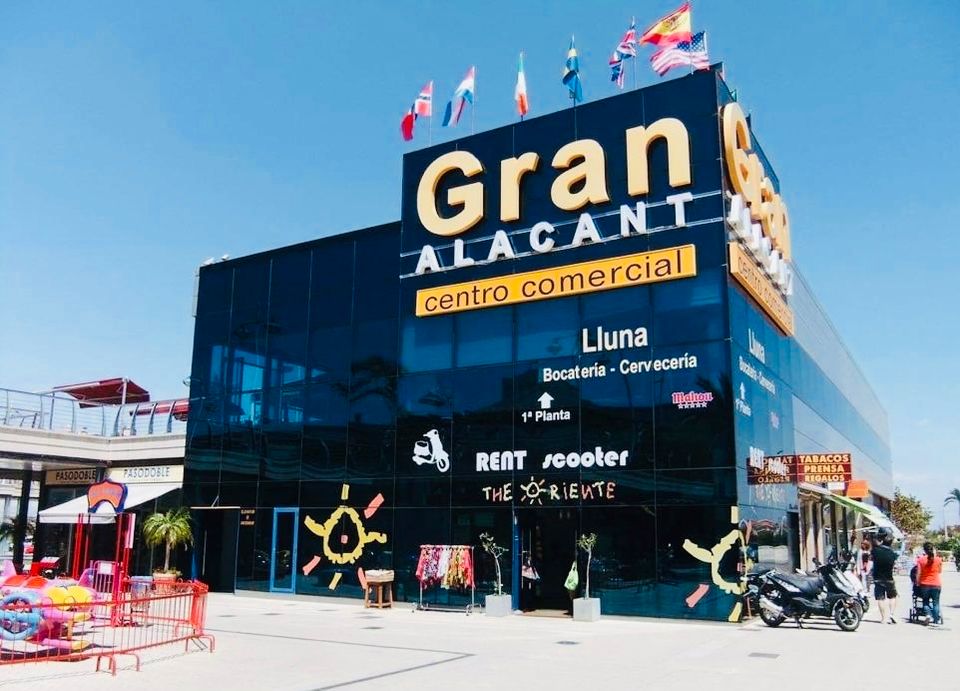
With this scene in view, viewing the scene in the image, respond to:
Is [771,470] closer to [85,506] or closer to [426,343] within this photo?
[426,343]

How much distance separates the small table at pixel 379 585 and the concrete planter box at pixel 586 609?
19.0ft

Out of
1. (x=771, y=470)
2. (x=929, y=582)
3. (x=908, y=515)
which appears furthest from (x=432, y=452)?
(x=908, y=515)

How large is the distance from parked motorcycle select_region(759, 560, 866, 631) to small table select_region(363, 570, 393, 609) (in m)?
9.87

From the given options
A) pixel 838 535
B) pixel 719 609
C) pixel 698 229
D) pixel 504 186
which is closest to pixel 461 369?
pixel 504 186

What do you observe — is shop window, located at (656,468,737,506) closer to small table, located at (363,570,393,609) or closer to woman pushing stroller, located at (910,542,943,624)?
woman pushing stroller, located at (910,542,943,624)

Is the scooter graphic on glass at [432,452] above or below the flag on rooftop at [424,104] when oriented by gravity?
below

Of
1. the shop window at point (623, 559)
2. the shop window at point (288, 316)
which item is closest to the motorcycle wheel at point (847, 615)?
the shop window at point (623, 559)

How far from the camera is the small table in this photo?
2206 cm

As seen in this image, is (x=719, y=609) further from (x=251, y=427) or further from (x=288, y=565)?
(x=251, y=427)

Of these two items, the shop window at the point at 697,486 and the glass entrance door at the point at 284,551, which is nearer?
the shop window at the point at 697,486

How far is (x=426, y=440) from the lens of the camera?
74.6ft

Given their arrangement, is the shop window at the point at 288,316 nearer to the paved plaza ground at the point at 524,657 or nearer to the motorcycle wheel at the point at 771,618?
the paved plaza ground at the point at 524,657

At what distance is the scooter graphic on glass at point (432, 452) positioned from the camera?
22344 mm

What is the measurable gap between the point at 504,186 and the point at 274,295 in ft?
30.4
